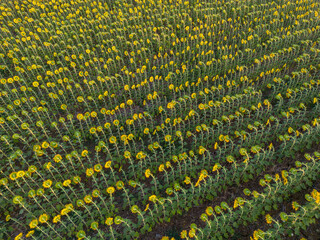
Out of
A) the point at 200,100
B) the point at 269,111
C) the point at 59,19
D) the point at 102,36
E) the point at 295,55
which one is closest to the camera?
the point at 269,111

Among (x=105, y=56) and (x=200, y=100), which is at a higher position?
(x=105, y=56)

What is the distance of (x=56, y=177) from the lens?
4.71 meters

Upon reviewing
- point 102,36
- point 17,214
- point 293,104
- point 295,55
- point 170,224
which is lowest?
point 170,224

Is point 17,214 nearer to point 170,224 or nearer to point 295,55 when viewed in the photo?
point 170,224

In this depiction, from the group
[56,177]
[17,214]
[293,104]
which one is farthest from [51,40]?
[293,104]

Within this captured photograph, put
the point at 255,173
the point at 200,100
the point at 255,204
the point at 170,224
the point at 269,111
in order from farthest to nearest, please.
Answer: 1. the point at 200,100
2. the point at 269,111
3. the point at 255,173
4. the point at 170,224
5. the point at 255,204

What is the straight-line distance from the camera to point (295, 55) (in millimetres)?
7406

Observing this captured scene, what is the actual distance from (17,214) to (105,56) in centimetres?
554

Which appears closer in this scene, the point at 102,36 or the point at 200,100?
the point at 200,100

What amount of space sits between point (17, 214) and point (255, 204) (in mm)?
4569

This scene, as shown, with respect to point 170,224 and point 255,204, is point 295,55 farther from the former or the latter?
point 170,224

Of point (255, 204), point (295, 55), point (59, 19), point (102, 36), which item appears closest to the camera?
point (255, 204)

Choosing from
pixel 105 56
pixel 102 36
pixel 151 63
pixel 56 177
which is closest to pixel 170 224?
pixel 56 177

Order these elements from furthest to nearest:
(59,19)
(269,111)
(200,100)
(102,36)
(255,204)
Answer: (59,19)
(102,36)
(200,100)
(269,111)
(255,204)
